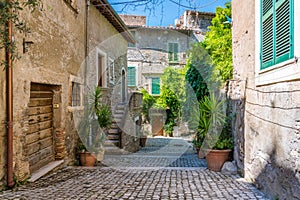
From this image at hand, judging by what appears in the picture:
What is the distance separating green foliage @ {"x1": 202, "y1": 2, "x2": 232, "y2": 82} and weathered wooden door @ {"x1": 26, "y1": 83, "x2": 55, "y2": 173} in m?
4.27

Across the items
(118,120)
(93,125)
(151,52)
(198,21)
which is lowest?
(118,120)

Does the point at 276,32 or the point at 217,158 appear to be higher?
the point at 276,32

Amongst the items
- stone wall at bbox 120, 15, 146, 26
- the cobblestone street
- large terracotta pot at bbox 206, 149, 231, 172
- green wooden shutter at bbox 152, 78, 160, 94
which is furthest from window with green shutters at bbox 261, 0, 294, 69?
stone wall at bbox 120, 15, 146, 26

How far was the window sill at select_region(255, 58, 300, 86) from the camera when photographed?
3.13 metres

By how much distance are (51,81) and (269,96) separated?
159 inches

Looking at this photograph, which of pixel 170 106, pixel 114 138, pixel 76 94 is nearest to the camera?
pixel 76 94

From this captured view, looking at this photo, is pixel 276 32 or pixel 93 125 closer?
pixel 276 32

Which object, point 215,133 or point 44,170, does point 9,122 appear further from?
point 215,133

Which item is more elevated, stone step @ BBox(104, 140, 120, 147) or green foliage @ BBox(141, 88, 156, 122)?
green foliage @ BBox(141, 88, 156, 122)

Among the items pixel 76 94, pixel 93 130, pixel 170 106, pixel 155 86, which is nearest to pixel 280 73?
pixel 76 94

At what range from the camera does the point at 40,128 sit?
5738mm

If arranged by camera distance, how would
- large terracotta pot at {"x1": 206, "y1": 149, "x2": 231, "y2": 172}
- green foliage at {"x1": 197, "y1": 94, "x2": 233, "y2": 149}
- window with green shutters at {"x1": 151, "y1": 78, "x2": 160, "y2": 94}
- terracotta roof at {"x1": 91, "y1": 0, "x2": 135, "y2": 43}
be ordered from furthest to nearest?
1. window with green shutters at {"x1": 151, "y1": 78, "x2": 160, "y2": 94}
2. terracotta roof at {"x1": 91, "y1": 0, "x2": 135, "y2": 43}
3. green foliage at {"x1": 197, "y1": 94, "x2": 233, "y2": 149}
4. large terracotta pot at {"x1": 206, "y1": 149, "x2": 231, "y2": 172}

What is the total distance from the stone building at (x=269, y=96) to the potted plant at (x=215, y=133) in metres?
0.45

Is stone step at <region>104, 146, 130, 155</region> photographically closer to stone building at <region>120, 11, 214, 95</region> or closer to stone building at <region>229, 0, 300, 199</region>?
stone building at <region>229, 0, 300, 199</region>
